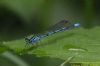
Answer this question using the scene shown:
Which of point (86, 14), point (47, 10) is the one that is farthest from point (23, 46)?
point (86, 14)

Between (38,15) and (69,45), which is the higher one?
(38,15)

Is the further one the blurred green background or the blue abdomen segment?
the blurred green background

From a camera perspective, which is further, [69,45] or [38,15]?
[38,15]

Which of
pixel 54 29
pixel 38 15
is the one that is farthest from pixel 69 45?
pixel 38 15

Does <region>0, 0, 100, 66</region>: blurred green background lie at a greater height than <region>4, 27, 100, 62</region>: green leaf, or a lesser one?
greater

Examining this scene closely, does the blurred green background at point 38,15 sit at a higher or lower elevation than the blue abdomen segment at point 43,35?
higher

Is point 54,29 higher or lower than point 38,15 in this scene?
lower

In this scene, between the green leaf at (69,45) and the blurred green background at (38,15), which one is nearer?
the green leaf at (69,45)

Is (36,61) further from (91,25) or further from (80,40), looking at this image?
(91,25)

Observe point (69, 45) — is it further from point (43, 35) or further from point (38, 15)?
point (38, 15)
